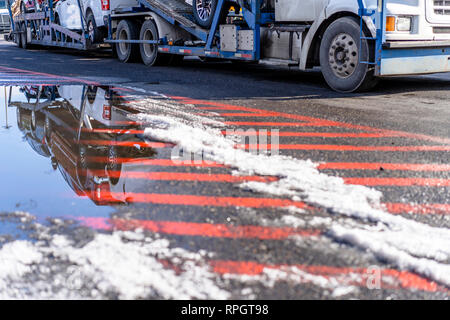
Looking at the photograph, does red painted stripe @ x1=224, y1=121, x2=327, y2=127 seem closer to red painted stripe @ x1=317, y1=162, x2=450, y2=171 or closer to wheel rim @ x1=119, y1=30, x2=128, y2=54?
red painted stripe @ x1=317, y1=162, x2=450, y2=171

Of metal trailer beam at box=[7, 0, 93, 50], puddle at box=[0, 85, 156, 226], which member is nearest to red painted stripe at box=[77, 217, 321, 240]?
puddle at box=[0, 85, 156, 226]

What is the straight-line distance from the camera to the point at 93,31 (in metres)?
15.4

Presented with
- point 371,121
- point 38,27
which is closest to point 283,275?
point 371,121

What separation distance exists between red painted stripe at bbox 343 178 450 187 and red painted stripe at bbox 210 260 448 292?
125cm

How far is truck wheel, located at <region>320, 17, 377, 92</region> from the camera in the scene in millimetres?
7477

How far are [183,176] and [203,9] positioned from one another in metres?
7.86

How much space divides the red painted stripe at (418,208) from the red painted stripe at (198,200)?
48 centimetres

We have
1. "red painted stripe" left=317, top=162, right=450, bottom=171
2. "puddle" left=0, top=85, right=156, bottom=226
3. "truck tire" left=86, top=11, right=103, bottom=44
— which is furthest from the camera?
"truck tire" left=86, top=11, right=103, bottom=44

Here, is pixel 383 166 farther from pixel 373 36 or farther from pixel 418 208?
pixel 373 36

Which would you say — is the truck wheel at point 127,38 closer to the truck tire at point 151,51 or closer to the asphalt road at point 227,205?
the truck tire at point 151,51

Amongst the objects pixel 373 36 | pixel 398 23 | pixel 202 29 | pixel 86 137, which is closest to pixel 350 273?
pixel 86 137

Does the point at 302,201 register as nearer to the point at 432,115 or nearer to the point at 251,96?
the point at 432,115

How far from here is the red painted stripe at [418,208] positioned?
3.02m
